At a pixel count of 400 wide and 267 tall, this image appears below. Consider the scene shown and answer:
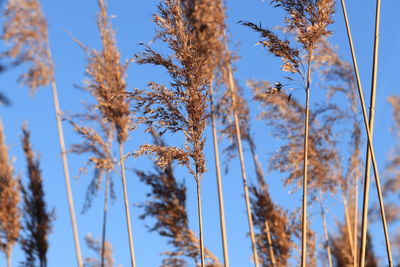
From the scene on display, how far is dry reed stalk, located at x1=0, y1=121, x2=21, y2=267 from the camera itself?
7.61 meters

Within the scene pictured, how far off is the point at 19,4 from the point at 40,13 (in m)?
0.30

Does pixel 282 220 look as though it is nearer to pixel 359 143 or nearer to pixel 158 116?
pixel 359 143

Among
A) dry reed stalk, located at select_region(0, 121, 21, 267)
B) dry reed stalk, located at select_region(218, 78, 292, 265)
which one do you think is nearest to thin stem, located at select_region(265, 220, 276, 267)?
dry reed stalk, located at select_region(218, 78, 292, 265)

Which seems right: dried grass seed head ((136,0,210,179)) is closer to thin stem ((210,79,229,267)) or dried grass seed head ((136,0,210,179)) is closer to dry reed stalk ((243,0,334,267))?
dry reed stalk ((243,0,334,267))

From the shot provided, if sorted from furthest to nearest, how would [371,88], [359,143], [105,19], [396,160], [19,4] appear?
[396,160] < [19,4] < [359,143] < [105,19] < [371,88]

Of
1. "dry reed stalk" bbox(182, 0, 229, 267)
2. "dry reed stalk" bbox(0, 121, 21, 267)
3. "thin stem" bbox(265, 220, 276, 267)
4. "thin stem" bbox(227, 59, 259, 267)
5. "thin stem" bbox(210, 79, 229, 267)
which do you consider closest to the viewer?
"thin stem" bbox(210, 79, 229, 267)

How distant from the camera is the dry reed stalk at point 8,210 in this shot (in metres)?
7.61

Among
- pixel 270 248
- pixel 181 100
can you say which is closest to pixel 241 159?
pixel 270 248

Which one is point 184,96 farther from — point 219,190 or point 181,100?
point 219,190

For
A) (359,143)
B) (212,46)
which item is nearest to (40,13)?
(212,46)

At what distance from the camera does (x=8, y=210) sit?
25.6ft

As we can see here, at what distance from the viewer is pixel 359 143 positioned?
6547 mm

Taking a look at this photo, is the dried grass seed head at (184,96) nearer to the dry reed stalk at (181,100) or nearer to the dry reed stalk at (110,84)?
the dry reed stalk at (181,100)

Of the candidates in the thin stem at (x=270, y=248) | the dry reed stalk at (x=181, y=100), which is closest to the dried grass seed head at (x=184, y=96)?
the dry reed stalk at (x=181, y=100)
